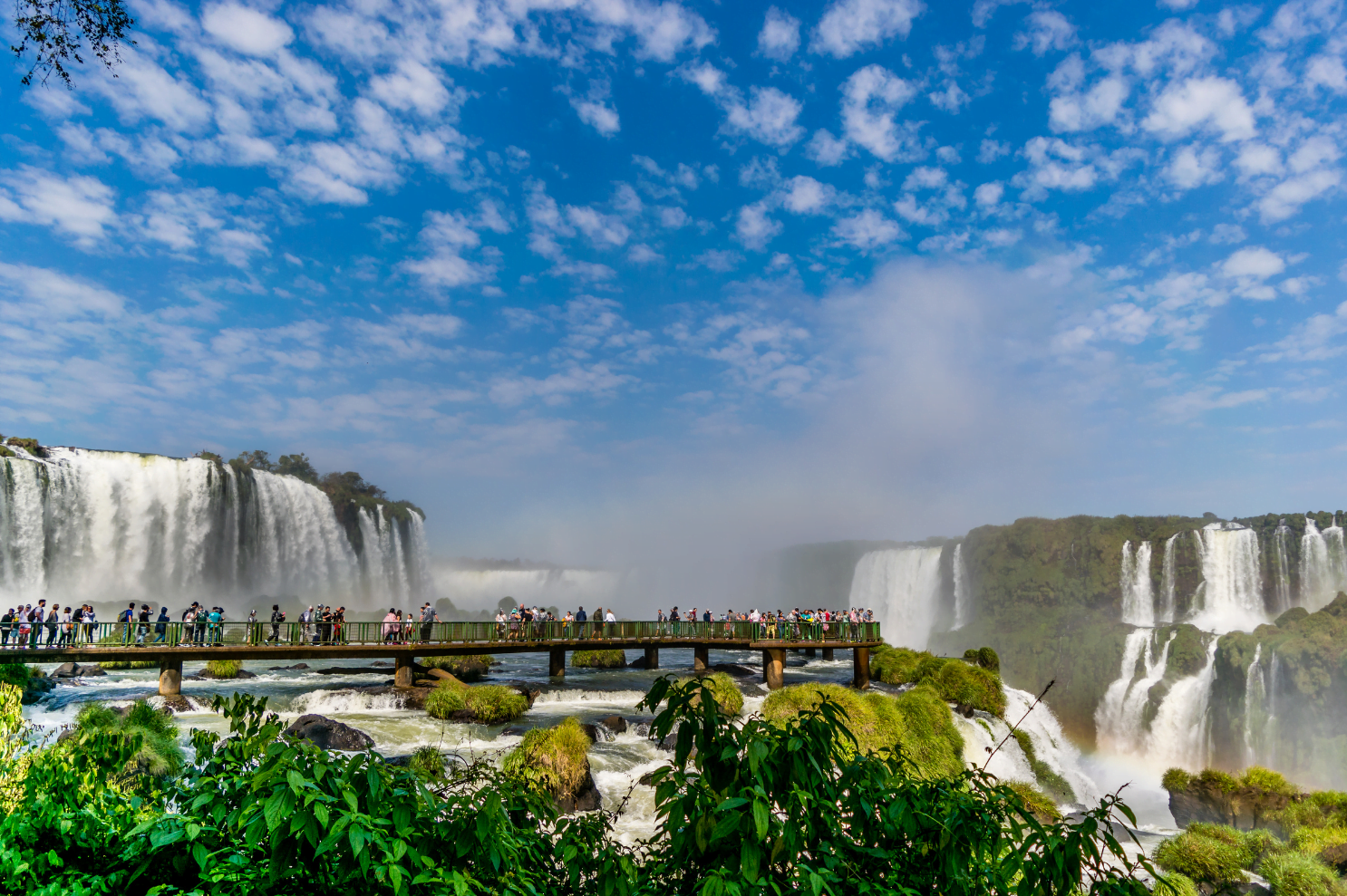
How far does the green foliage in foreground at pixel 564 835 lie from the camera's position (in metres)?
2.59

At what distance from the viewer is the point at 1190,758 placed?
35469mm

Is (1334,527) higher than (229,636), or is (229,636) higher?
(1334,527)

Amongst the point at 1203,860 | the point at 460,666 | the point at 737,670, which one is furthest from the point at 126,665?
the point at 1203,860

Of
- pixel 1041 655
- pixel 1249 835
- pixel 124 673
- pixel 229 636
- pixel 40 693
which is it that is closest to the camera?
pixel 1249 835

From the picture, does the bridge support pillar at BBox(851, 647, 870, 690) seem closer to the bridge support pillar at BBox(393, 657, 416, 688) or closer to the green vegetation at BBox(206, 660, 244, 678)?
the bridge support pillar at BBox(393, 657, 416, 688)

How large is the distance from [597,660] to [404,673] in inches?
476

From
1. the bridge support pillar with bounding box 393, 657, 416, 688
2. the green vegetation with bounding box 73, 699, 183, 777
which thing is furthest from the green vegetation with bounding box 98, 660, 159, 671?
the green vegetation with bounding box 73, 699, 183, 777

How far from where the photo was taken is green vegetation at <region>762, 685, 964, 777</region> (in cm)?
1820

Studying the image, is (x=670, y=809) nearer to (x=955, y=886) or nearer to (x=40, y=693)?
(x=955, y=886)

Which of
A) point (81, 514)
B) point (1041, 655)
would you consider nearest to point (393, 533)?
point (81, 514)

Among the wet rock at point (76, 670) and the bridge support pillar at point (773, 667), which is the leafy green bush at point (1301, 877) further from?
the wet rock at point (76, 670)

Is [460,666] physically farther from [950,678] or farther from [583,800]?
[950,678]

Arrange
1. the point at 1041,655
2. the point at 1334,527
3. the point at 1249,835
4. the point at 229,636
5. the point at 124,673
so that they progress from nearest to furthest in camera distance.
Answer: the point at 1249,835, the point at 229,636, the point at 124,673, the point at 1334,527, the point at 1041,655

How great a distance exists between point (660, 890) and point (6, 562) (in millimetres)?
45126
